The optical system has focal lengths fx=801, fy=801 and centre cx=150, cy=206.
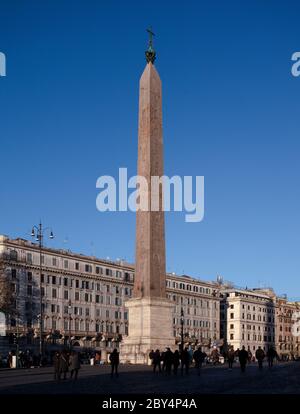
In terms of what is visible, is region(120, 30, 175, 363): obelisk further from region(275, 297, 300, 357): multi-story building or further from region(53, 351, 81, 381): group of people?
region(275, 297, 300, 357): multi-story building

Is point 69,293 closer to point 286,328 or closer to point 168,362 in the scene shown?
point 168,362

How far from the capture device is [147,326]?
47.3m

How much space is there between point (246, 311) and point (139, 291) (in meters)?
92.3

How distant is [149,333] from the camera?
47.1 metres

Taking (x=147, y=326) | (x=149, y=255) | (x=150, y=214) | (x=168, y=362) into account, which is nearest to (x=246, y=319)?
(x=147, y=326)

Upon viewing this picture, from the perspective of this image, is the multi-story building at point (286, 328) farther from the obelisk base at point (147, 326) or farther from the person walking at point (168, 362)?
the person walking at point (168, 362)

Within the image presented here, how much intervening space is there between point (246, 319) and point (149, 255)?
93.6m

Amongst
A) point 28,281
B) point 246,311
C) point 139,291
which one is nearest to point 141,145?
point 139,291

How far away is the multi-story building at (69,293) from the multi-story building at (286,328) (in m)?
36.6

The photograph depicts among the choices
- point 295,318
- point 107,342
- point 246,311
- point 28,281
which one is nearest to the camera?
point 28,281

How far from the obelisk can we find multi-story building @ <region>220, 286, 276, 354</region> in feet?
278

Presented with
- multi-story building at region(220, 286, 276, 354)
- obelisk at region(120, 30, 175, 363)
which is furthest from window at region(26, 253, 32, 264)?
multi-story building at region(220, 286, 276, 354)

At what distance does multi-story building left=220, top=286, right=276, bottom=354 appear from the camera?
13488 cm
